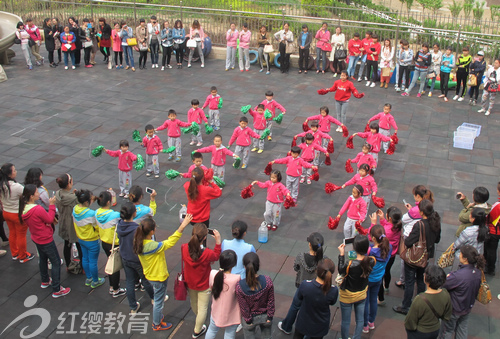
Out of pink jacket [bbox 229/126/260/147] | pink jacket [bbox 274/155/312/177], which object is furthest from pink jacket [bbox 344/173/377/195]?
pink jacket [bbox 229/126/260/147]

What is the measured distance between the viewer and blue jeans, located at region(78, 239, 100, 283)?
7.91 meters

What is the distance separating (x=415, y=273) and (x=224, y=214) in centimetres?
417

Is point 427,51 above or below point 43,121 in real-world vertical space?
above

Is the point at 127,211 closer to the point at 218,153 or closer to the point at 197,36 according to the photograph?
the point at 218,153

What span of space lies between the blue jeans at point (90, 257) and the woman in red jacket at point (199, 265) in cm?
190

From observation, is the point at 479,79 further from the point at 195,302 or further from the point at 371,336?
the point at 195,302

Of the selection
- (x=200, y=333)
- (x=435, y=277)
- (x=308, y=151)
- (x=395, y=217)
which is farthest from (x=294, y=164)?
(x=435, y=277)

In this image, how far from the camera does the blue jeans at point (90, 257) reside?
26.0 feet

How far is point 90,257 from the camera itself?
8.00 m

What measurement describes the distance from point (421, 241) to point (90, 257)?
4.89 metres

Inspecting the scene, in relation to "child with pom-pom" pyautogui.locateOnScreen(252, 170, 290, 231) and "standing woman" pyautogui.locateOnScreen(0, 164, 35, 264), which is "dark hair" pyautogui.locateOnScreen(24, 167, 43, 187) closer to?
"standing woman" pyautogui.locateOnScreen(0, 164, 35, 264)

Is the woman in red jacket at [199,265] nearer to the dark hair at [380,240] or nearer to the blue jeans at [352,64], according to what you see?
the dark hair at [380,240]

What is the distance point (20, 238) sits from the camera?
8719mm

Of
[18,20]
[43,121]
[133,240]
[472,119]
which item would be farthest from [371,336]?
→ [18,20]
